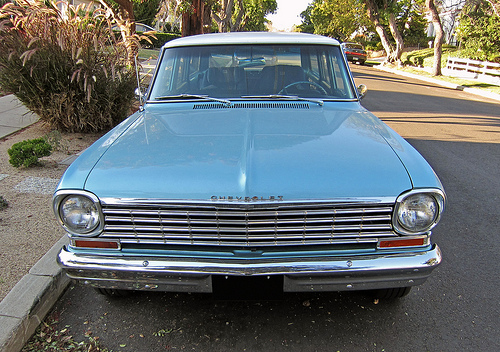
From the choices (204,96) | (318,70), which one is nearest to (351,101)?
(318,70)

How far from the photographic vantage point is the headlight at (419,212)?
218 cm

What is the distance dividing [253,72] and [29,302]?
7.89 feet

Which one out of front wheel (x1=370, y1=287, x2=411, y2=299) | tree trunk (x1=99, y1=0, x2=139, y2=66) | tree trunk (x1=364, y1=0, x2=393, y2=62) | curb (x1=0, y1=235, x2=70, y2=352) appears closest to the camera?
curb (x1=0, y1=235, x2=70, y2=352)

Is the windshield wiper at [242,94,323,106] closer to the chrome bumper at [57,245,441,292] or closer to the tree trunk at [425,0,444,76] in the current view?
the chrome bumper at [57,245,441,292]

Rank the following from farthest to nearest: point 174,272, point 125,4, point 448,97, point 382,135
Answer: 1. point 448,97
2. point 125,4
3. point 382,135
4. point 174,272

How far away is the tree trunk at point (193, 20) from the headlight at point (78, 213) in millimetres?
11089

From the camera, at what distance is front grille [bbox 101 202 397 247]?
6.91 ft

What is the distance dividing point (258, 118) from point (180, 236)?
1.14 m

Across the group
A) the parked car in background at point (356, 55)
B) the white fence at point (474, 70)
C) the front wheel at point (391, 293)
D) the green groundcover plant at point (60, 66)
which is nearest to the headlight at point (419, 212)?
the front wheel at point (391, 293)

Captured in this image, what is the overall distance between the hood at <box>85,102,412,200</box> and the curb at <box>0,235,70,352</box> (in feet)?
3.30

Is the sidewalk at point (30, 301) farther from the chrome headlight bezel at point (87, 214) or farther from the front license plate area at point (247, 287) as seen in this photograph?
the front license plate area at point (247, 287)

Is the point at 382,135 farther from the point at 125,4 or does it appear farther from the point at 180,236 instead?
the point at 125,4

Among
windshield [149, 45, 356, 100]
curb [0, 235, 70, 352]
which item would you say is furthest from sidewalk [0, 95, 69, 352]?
windshield [149, 45, 356, 100]

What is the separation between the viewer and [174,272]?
2.18 meters
